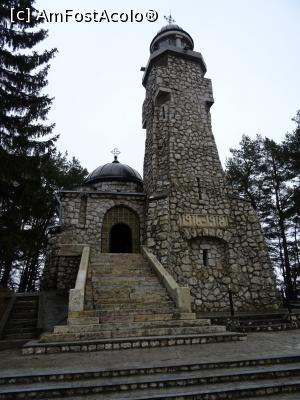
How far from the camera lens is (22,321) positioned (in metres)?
8.01

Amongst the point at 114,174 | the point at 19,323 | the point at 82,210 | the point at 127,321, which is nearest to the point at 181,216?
the point at 82,210

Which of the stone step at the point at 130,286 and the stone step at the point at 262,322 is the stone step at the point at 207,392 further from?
the stone step at the point at 130,286

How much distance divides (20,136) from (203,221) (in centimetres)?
770

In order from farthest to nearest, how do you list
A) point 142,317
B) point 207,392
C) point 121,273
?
point 121,273 → point 142,317 → point 207,392

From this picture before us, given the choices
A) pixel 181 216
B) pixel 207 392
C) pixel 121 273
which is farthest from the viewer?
pixel 181 216

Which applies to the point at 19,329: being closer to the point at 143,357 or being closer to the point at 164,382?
the point at 143,357

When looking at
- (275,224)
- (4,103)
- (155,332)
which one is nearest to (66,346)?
(155,332)

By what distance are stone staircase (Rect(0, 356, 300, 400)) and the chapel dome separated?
14.8 m

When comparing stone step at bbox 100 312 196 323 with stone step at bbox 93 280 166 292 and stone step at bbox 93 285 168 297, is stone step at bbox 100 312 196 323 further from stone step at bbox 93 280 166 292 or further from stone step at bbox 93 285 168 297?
stone step at bbox 93 280 166 292

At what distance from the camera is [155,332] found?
5.97 m

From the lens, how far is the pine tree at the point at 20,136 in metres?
7.50

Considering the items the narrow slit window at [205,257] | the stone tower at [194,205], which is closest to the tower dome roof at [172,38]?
the stone tower at [194,205]

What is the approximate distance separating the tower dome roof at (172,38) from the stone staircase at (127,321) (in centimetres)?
1409

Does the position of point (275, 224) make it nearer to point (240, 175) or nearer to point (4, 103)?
point (240, 175)
